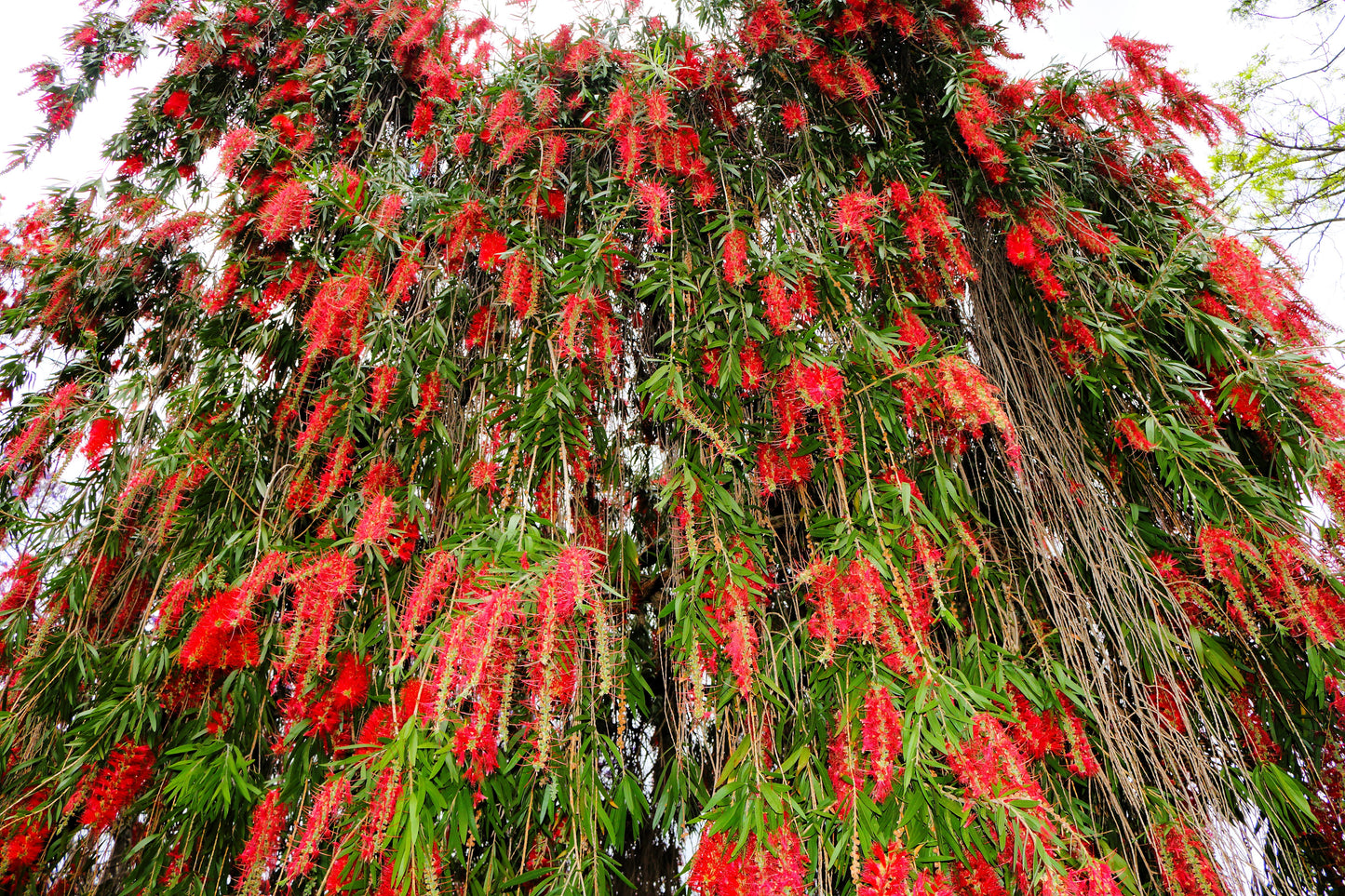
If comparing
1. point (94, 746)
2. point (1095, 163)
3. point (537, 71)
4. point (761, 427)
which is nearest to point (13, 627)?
point (94, 746)

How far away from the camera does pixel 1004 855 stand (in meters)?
1.10

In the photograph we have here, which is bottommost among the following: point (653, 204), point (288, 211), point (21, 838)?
point (21, 838)

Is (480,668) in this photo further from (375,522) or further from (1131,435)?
(1131,435)

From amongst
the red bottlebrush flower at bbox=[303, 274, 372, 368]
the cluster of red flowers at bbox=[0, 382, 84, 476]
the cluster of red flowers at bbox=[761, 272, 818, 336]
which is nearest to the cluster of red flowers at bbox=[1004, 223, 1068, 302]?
the cluster of red flowers at bbox=[761, 272, 818, 336]

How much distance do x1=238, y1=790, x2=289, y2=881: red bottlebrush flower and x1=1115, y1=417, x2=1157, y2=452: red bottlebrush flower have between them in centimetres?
185

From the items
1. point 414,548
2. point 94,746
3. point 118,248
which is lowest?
point 94,746

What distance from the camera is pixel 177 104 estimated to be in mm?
2195

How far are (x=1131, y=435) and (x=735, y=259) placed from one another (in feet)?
3.17

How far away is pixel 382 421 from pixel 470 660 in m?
0.78

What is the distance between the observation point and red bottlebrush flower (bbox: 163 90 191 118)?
86.3 inches

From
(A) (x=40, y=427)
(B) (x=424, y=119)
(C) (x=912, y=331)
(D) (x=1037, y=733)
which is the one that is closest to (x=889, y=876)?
(D) (x=1037, y=733)

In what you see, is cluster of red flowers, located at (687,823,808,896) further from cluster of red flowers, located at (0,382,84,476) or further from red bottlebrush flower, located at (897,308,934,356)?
cluster of red flowers, located at (0,382,84,476)

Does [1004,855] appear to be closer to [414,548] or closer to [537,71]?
[414,548]

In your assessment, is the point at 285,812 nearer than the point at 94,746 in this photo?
Yes
